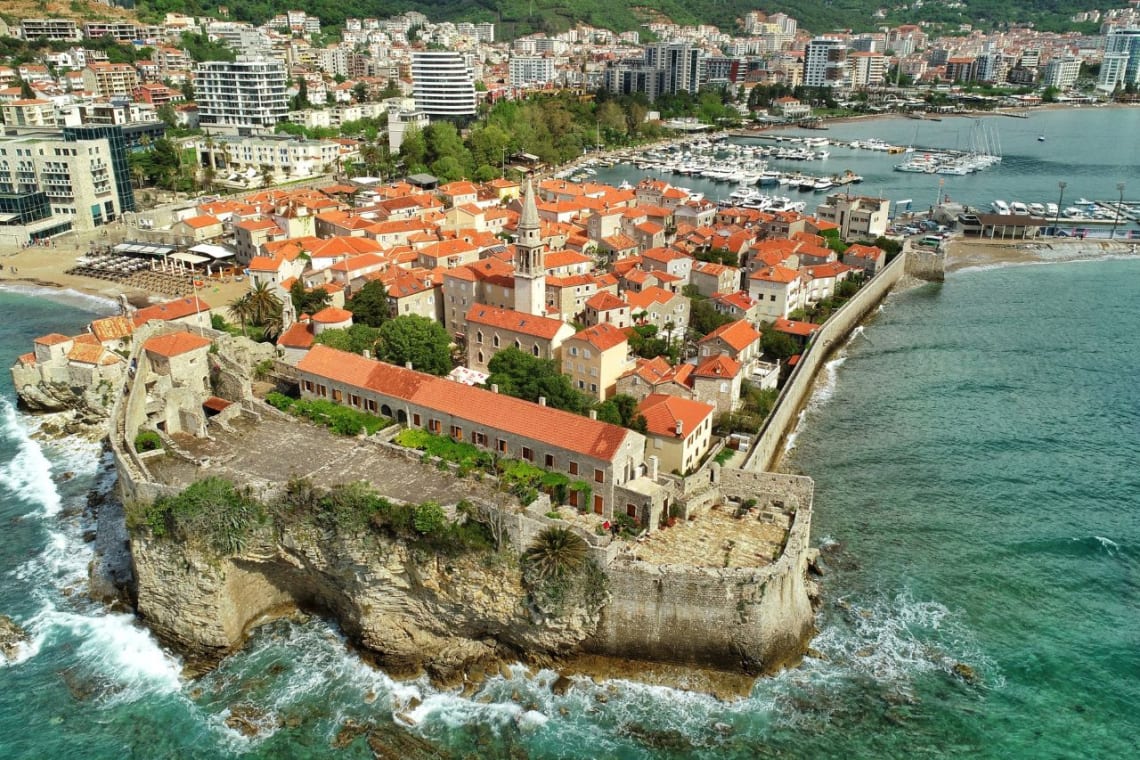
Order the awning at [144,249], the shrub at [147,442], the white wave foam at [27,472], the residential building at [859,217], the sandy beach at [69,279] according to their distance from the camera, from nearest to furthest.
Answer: the shrub at [147,442], the white wave foam at [27,472], the sandy beach at [69,279], the awning at [144,249], the residential building at [859,217]

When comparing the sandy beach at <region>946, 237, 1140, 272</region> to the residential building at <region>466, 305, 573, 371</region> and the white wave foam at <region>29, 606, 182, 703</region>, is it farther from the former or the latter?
the white wave foam at <region>29, 606, 182, 703</region>

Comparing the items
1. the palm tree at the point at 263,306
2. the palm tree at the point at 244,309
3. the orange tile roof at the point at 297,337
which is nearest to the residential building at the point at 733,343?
the orange tile roof at the point at 297,337

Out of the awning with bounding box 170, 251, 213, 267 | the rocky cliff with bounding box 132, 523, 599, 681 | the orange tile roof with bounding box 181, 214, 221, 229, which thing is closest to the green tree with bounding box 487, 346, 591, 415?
the rocky cliff with bounding box 132, 523, 599, 681

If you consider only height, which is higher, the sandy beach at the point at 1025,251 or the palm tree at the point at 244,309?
the palm tree at the point at 244,309

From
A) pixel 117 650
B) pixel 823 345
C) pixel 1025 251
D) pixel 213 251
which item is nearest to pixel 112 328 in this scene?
pixel 213 251

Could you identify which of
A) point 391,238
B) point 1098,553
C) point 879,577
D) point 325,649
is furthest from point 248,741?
point 391,238

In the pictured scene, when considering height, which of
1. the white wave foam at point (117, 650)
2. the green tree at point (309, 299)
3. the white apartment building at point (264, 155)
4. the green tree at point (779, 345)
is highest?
the white apartment building at point (264, 155)

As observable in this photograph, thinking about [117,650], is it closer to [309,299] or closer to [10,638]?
[10,638]

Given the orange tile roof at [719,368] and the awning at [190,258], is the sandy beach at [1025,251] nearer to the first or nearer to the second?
the orange tile roof at [719,368]

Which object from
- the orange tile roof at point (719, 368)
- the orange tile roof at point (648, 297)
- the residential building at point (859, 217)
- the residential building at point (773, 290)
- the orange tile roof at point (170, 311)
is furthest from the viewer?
the residential building at point (859, 217)
